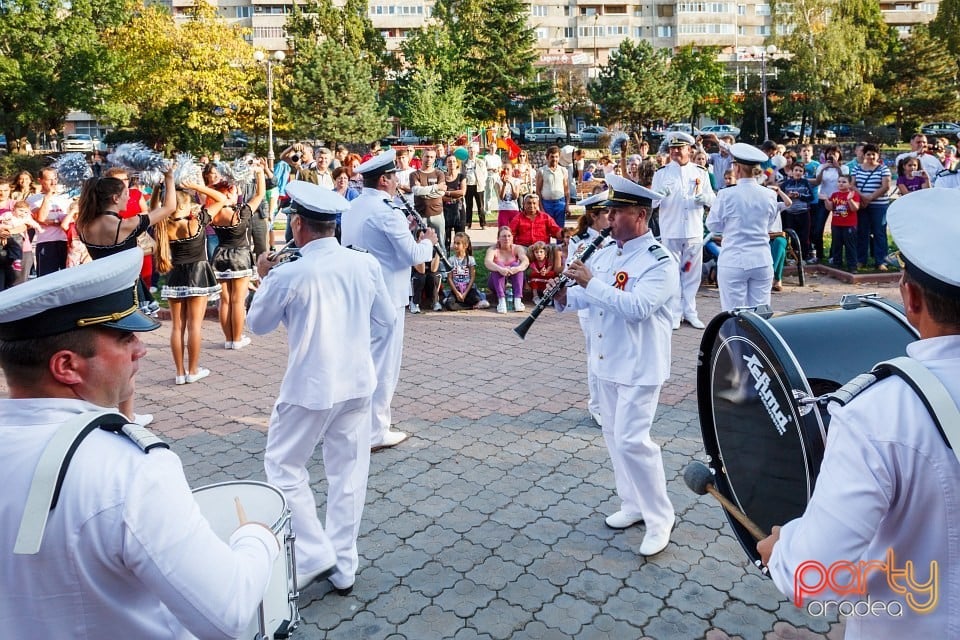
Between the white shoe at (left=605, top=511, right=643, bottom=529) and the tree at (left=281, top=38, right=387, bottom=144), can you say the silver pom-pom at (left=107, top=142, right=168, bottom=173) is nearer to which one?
the white shoe at (left=605, top=511, right=643, bottom=529)

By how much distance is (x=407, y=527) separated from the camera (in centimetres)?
508

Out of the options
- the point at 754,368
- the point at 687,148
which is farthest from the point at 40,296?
the point at 687,148

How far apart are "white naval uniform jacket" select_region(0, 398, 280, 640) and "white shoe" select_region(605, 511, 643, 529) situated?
11.0 ft

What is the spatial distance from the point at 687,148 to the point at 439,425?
5.63m

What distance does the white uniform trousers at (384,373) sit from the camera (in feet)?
20.8

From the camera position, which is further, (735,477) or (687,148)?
(687,148)

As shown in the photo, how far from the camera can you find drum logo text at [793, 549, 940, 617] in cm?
196

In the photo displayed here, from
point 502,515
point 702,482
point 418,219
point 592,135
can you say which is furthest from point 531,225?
point 592,135

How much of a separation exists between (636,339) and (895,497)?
2832mm

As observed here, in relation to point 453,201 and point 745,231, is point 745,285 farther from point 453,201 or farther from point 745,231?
point 453,201

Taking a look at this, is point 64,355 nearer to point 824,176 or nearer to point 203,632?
point 203,632

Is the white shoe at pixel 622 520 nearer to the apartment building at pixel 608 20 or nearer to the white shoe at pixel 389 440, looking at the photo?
the white shoe at pixel 389 440

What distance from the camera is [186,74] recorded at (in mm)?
39938

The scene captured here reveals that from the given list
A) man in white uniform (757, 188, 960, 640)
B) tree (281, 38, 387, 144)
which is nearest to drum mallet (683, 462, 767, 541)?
man in white uniform (757, 188, 960, 640)
